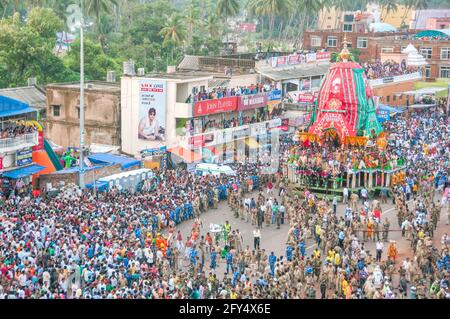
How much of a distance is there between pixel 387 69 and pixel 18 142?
1655 inches

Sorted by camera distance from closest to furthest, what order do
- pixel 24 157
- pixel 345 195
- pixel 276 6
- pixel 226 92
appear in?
1. pixel 24 157
2. pixel 345 195
3. pixel 226 92
4. pixel 276 6

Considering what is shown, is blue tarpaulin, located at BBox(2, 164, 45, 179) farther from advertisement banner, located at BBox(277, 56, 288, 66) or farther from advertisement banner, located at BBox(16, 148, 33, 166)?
advertisement banner, located at BBox(277, 56, 288, 66)

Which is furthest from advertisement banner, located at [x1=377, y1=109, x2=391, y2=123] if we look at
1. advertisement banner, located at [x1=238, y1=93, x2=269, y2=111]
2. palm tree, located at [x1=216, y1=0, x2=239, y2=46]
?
palm tree, located at [x1=216, y1=0, x2=239, y2=46]

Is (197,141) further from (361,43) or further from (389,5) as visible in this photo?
(389,5)

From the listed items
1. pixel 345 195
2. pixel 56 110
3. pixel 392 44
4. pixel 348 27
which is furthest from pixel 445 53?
pixel 345 195

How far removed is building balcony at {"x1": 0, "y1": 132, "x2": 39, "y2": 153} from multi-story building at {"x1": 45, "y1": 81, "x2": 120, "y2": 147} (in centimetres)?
1098

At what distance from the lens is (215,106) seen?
52281 millimetres

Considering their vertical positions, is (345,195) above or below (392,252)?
below

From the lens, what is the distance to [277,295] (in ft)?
86.7

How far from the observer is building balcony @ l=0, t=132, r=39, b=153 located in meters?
39.7

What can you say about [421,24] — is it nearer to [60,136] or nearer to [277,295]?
[60,136]

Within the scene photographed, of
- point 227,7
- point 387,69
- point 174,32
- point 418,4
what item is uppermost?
point 418,4

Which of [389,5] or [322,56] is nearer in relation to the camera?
[322,56]

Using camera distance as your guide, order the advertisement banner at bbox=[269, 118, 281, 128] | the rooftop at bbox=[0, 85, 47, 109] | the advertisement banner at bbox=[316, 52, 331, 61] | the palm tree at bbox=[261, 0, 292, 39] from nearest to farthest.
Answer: the rooftop at bbox=[0, 85, 47, 109] → the advertisement banner at bbox=[269, 118, 281, 128] → the advertisement banner at bbox=[316, 52, 331, 61] → the palm tree at bbox=[261, 0, 292, 39]
